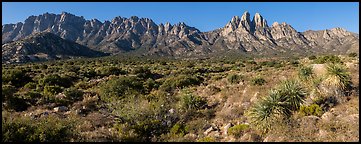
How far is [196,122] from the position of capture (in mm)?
11492

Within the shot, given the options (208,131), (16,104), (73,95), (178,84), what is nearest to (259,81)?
(178,84)

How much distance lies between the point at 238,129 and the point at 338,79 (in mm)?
5813

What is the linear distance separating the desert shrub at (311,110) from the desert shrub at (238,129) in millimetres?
2377

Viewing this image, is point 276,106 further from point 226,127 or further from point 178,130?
point 178,130

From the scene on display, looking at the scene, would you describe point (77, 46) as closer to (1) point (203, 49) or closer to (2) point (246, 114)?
(1) point (203, 49)

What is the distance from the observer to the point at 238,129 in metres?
9.97

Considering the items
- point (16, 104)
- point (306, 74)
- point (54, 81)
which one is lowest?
point (16, 104)

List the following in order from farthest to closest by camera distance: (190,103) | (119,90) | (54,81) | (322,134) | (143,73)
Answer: (143,73) < (54,81) < (119,90) < (190,103) < (322,134)

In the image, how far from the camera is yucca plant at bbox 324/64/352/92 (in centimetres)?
1224

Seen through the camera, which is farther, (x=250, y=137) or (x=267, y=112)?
(x=267, y=112)

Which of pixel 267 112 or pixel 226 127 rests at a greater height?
pixel 267 112

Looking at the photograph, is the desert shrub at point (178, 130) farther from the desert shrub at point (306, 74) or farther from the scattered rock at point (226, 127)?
the desert shrub at point (306, 74)

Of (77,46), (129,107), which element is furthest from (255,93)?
(77,46)

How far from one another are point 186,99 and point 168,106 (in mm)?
989
